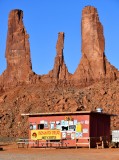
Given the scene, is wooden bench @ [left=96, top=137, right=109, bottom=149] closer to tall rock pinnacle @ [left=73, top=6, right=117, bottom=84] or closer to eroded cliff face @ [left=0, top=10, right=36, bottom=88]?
tall rock pinnacle @ [left=73, top=6, right=117, bottom=84]

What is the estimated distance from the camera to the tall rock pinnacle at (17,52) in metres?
109

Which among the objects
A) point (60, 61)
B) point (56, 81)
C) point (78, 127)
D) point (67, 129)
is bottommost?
point (67, 129)

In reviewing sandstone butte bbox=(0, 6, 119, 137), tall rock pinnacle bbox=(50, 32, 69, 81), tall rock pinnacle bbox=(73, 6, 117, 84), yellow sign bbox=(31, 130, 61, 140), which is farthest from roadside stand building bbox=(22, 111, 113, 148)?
tall rock pinnacle bbox=(50, 32, 69, 81)

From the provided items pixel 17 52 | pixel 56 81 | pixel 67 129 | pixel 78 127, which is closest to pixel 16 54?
pixel 17 52

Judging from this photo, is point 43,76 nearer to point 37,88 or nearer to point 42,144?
point 37,88

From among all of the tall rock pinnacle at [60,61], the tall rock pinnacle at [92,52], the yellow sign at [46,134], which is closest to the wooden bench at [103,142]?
the yellow sign at [46,134]

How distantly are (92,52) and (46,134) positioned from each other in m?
68.0

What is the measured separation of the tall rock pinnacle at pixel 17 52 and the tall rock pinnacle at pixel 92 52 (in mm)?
13884

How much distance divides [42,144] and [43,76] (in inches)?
2890

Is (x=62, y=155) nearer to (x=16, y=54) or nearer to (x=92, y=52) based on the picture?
(x=92, y=52)

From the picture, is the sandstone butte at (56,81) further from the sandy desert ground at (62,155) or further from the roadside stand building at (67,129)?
the sandy desert ground at (62,155)

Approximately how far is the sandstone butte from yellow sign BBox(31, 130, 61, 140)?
3104 cm

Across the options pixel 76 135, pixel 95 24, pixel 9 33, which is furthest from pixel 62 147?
pixel 9 33

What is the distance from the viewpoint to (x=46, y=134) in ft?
117
